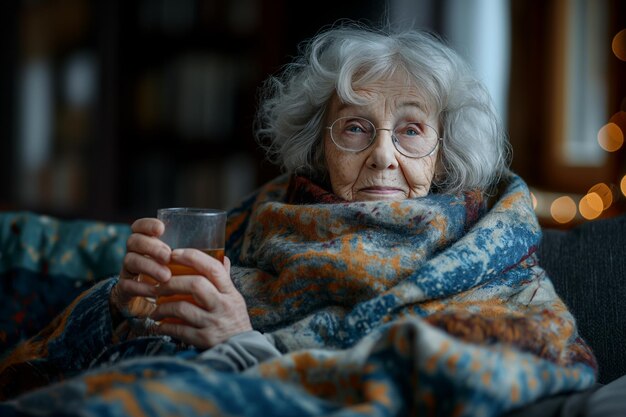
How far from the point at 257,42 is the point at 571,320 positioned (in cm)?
274

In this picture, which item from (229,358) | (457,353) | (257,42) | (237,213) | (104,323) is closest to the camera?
(457,353)

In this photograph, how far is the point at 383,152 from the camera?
4.61 ft

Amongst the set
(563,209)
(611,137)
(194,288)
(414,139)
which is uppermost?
(414,139)

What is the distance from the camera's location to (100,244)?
1.84 metres

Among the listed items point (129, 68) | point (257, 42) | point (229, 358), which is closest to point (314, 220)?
point (229, 358)

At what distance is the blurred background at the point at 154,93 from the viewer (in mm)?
3664

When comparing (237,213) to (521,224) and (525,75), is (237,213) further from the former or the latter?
(525,75)

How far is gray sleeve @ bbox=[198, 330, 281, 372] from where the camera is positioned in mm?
1109

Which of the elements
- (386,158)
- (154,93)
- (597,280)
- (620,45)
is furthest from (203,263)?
(154,93)

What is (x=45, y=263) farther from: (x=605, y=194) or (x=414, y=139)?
(x=605, y=194)

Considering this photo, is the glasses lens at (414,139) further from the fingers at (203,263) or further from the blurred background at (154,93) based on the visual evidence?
the blurred background at (154,93)

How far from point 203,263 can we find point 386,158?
1.46ft

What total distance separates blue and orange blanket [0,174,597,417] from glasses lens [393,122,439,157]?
0.11 m

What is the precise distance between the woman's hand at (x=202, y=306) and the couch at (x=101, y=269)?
64cm
